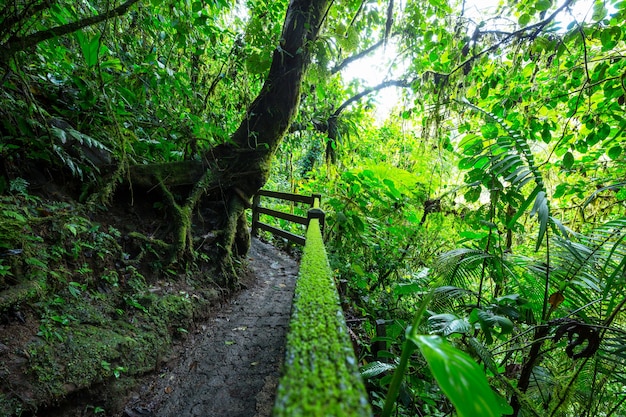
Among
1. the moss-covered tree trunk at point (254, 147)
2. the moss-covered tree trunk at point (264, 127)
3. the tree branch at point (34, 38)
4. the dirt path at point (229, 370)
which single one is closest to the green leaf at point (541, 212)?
the dirt path at point (229, 370)

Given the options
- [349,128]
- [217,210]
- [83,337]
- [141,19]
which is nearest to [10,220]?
[83,337]

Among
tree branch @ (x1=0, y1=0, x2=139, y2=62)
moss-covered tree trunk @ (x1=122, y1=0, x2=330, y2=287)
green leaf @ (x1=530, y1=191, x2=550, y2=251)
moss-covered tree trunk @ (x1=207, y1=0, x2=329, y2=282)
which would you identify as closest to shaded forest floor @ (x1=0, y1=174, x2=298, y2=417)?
moss-covered tree trunk @ (x1=122, y1=0, x2=330, y2=287)

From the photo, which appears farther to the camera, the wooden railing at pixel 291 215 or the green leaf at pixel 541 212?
the wooden railing at pixel 291 215

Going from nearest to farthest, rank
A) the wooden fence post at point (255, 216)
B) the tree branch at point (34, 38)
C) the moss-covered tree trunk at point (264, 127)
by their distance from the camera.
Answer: the tree branch at point (34, 38) < the moss-covered tree trunk at point (264, 127) < the wooden fence post at point (255, 216)

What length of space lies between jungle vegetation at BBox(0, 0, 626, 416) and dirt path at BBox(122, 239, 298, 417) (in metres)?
0.29

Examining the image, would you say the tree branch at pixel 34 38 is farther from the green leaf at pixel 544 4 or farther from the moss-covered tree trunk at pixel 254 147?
the green leaf at pixel 544 4

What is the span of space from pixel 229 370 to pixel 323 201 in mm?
4167

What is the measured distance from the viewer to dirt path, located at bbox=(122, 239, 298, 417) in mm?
2297

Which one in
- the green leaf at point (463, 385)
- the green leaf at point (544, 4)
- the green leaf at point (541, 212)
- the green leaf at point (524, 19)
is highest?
the green leaf at point (524, 19)

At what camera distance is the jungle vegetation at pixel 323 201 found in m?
2.01

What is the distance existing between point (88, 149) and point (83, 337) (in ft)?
8.08

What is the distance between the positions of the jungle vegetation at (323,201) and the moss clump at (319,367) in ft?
0.57

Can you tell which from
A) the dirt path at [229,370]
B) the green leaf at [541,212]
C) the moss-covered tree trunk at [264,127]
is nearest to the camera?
the green leaf at [541,212]

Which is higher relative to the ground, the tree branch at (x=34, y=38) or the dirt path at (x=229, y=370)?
the tree branch at (x=34, y=38)
